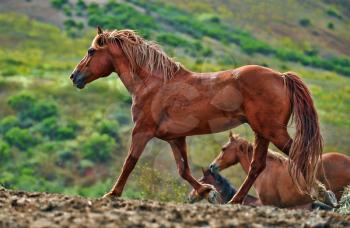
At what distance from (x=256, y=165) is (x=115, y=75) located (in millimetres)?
50194

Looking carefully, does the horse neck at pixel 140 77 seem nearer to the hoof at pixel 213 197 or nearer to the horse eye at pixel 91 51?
the horse eye at pixel 91 51

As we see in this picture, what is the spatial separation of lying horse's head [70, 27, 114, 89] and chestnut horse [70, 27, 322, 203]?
0.34 m

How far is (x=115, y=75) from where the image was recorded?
201 feet

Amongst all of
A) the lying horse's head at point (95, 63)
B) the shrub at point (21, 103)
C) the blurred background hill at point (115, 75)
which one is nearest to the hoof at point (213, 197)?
the lying horse's head at point (95, 63)

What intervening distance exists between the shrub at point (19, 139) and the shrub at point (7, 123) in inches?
31.9

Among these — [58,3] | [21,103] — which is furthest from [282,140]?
[58,3]

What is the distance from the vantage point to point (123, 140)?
153 feet

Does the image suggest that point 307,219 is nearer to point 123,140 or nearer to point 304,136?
A: point 304,136

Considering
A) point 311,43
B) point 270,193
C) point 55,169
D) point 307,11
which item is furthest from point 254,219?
point 307,11

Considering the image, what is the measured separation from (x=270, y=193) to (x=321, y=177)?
1.21 meters

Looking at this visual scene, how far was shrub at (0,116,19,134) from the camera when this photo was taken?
157 feet

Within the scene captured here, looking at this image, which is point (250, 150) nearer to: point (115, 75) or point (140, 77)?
point (140, 77)

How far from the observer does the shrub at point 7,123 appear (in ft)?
157

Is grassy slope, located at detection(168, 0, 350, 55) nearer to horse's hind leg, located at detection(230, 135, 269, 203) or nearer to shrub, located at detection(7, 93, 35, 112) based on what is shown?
shrub, located at detection(7, 93, 35, 112)
